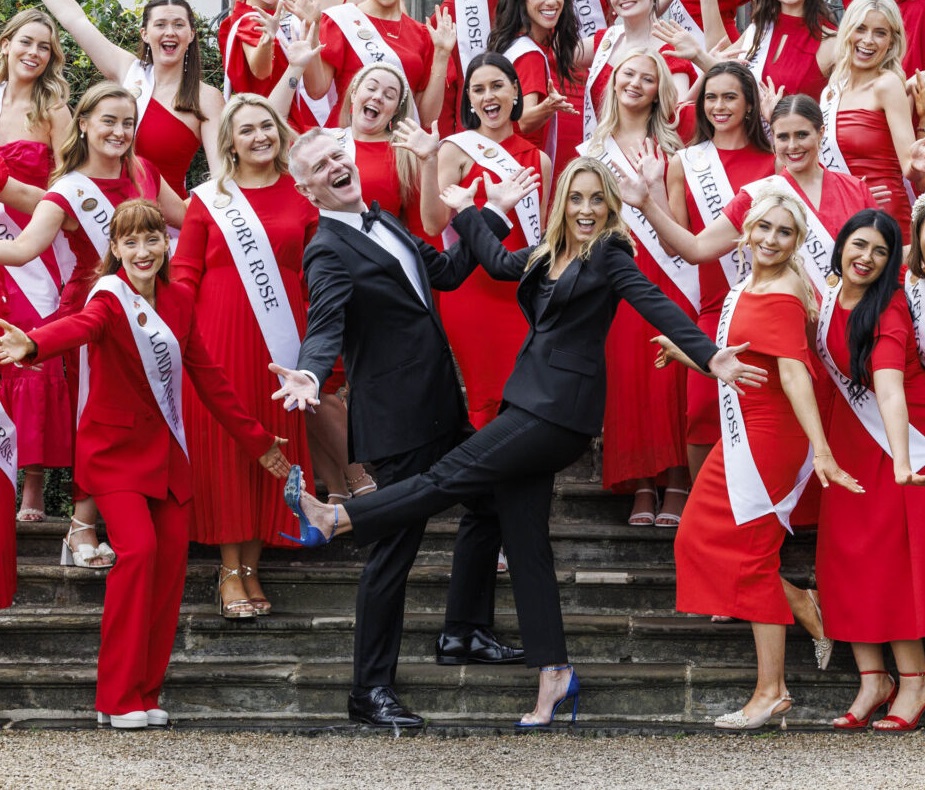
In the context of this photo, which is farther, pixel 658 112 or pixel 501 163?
pixel 658 112

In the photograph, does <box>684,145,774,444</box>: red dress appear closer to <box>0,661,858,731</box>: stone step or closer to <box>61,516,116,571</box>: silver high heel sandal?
<box>0,661,858,731</box>: stone step

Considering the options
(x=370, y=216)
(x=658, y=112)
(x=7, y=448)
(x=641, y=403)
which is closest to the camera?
(x=370, y=216)

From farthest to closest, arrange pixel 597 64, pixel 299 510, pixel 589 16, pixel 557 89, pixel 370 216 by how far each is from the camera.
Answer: pixel 589 16, pixel 557 89, pixel 597 64, pixel 370 216, pixel 299 510

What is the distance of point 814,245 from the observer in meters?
6.16

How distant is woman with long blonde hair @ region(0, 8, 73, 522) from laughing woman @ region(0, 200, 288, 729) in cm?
82

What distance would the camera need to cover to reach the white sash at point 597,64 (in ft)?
23.9

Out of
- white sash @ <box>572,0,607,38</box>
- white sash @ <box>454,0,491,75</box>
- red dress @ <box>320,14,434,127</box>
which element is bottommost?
red dress @ <box>320,14,434,127</box>

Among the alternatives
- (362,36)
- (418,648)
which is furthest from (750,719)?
(362,36)

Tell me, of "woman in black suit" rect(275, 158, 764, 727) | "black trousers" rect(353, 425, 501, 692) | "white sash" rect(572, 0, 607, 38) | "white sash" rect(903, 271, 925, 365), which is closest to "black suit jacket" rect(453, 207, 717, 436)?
"woman in black suit" rect(275, 158, 764, 727)

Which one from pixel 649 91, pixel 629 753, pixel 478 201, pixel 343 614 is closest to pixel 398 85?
pixel 478 201

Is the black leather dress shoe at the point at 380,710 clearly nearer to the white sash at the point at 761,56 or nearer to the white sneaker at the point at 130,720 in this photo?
the white sneaker at the point at 130,720

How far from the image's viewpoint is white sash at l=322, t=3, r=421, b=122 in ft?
23.8

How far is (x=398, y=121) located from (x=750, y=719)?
2639mm

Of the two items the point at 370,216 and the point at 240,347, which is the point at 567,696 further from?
the point at 240,347
